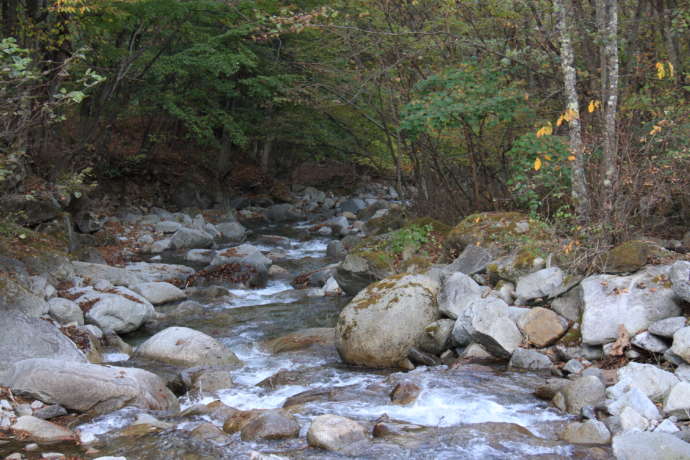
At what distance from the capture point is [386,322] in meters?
7.68

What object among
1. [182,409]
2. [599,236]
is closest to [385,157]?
[599,236]

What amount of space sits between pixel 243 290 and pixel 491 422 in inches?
300

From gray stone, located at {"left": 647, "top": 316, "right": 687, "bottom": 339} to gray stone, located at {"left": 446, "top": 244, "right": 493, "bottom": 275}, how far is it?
9.71ft

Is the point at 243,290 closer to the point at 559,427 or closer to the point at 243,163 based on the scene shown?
the point at 559,427

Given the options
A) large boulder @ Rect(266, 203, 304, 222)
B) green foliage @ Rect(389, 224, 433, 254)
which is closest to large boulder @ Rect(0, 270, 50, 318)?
green foliage @ Rect(389, 224, 433, 254)

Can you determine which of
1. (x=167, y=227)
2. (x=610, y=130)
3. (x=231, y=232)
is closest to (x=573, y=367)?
(x=610, y=130)

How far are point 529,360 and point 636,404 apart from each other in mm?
1701

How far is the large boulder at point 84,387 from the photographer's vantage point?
587 cm

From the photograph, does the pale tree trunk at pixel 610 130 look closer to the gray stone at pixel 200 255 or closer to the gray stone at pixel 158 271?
the gray stone at pixel 158 271

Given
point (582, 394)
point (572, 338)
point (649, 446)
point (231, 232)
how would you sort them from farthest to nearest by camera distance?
point (231, 232) → point (572, 338) → point (582, 394) → point (649, 446)

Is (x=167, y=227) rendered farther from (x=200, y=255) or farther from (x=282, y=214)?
(x=282, y=214)

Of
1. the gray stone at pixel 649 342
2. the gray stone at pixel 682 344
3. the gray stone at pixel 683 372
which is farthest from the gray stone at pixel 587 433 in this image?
the gray stone at pixel 649 342

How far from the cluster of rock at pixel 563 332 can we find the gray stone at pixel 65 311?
12.4 feet

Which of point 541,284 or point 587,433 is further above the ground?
point 541,284
